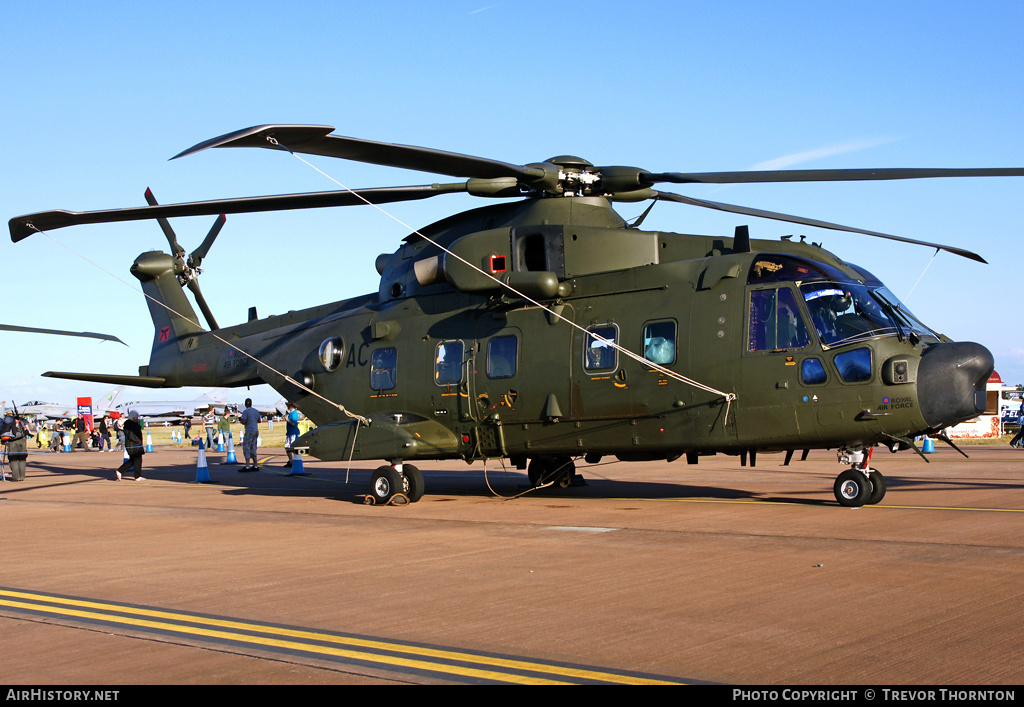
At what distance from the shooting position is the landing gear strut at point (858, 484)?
471 inches

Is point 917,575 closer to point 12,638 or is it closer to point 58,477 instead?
point 12,638

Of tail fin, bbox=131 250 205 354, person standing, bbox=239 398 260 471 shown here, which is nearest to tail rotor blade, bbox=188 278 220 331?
tail fin, bbox=131 250 205 354

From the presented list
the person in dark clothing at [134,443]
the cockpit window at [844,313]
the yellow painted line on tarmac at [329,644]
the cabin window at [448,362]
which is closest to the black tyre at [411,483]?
the cabin window at [448,362]

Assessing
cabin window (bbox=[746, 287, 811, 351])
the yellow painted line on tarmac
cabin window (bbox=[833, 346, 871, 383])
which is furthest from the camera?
cabin window (bbox=[746, 287, 811, 351])

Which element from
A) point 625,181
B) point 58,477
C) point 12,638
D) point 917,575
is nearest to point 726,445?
point 625,181

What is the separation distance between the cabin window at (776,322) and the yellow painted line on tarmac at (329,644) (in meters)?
7.72

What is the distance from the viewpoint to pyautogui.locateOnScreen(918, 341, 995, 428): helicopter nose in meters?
11.0

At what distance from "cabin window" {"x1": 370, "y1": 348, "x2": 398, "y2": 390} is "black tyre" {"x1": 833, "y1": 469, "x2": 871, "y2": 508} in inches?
281

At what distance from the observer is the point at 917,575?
7336mm

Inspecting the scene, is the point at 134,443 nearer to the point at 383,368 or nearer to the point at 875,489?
the point at 383,368

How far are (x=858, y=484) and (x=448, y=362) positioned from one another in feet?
20.7

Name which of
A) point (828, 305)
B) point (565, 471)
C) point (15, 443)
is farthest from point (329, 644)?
point (15, 443)

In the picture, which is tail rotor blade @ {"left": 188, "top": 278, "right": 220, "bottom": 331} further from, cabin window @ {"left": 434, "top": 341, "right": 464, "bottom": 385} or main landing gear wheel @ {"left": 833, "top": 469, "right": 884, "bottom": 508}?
main landing gear wheel @ {"left": 833, "top": 469, "right": 884, "bottom": 508}
